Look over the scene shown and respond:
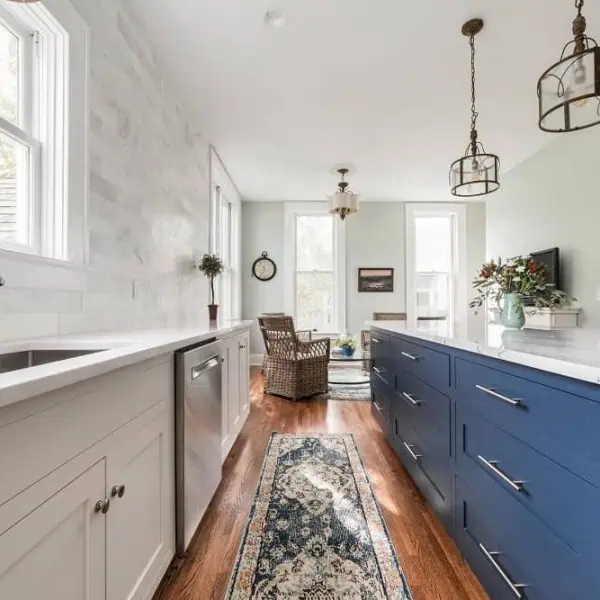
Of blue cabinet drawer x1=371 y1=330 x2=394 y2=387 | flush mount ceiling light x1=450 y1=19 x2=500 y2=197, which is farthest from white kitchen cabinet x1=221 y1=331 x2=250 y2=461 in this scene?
flush mount ceiling light x1=450 y1=19 x2=500 y2=197

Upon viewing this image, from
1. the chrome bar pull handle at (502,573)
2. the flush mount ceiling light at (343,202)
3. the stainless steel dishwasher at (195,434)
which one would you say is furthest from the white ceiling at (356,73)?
the chrome bar pull handle at (502,573)

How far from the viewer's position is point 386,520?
5.60 feet

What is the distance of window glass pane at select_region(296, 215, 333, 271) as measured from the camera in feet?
21.6

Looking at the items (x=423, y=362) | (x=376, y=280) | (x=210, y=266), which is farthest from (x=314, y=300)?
(x=423, y=362)

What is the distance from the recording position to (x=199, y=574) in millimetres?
1363

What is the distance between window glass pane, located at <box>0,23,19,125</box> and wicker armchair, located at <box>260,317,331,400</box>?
2771 mm

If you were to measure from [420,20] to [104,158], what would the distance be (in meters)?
2.15

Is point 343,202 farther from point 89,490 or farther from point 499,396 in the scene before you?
point 89,490

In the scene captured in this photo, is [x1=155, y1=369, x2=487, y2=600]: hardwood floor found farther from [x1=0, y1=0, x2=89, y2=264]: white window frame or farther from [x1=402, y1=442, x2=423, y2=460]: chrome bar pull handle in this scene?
[x1=0, y1=0, x2=89, y2=264]: white window frame

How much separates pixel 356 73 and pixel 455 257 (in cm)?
458

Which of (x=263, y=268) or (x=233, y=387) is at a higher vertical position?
(x=263, y=268)

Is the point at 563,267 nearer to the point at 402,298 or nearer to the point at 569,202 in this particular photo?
the point at 569,202

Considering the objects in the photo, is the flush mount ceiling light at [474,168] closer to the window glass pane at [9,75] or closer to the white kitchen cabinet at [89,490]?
the white kitchen cabinet at [89,490]

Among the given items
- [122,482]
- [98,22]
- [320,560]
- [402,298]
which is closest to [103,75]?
[98,22]
